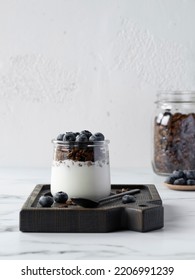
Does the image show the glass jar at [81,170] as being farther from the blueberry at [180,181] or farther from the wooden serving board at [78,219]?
the blueberry at [180,181]

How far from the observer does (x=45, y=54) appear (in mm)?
2156

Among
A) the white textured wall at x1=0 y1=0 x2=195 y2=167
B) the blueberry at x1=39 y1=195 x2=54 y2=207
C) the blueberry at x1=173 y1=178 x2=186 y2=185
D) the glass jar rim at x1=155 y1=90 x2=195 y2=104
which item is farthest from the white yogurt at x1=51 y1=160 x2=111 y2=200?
the white textured wall at x1=0 y1=0 x2=195 y2=167

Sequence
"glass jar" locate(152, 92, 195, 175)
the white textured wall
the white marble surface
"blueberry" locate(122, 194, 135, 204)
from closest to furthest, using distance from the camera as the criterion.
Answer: the white marble surface
"blueberry" locate(122, 194, 135, 204)
"glass jar" locate(152, 92, 195, 175)
the white textured wall

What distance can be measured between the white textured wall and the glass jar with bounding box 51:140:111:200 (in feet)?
2.59

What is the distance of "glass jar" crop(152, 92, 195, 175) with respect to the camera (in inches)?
74.2

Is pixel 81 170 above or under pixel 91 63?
under

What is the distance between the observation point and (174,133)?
1892 mm

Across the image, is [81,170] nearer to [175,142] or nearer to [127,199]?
[127,199]

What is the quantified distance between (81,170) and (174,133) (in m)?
0.60

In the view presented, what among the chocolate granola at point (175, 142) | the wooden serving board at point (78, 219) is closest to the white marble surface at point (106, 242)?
the wooden serving board at point (78, 219)

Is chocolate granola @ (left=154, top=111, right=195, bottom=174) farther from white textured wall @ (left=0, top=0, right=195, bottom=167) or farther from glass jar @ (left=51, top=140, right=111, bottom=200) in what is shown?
glass jar @ (left=51, top=140, right=111, bottom=200)

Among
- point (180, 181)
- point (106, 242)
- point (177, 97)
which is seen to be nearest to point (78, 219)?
point (106, 242)

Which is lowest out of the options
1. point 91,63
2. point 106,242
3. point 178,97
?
point 106,242

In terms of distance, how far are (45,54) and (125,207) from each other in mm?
1074
